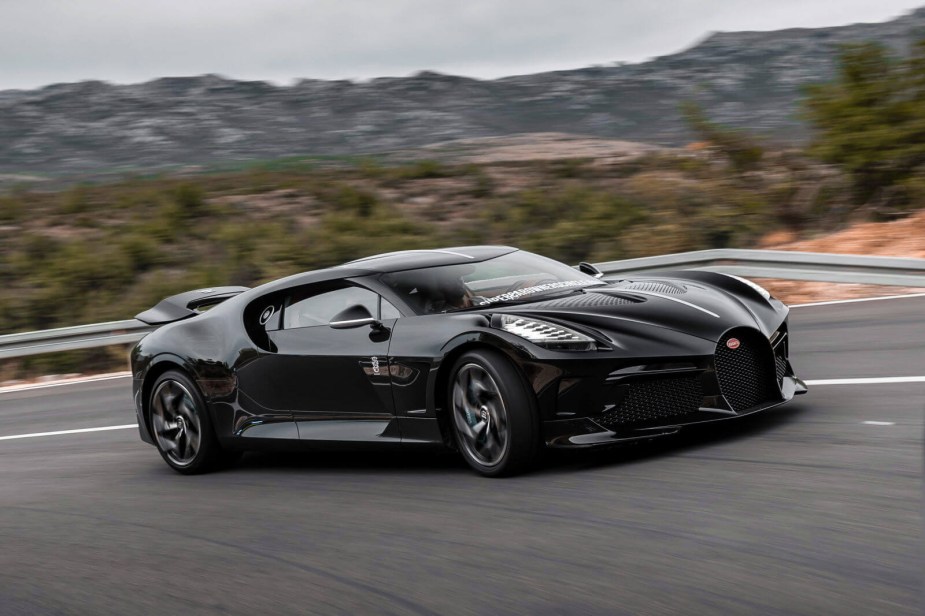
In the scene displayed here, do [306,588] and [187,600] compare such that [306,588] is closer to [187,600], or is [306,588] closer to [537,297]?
[187,600]

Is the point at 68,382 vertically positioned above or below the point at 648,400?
below

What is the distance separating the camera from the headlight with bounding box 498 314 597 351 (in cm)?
536

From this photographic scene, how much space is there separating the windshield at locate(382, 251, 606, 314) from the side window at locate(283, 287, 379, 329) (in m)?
0.15

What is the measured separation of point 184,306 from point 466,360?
Answer: 2810mm

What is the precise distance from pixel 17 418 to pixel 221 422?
4866 mm

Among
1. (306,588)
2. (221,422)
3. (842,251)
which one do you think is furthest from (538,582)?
(842,251)

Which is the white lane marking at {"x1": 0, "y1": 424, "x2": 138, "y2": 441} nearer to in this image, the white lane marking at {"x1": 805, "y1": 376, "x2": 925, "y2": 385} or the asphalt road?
the asphalt road

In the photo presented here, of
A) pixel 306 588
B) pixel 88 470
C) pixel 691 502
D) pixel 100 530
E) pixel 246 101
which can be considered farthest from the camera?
pixel 246 101

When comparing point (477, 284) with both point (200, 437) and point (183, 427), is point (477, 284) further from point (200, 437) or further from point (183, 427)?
point (183, 427)

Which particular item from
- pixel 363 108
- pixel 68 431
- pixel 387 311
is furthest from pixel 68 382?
pixel 363 108

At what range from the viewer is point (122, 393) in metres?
11.4

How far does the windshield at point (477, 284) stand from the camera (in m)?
6.09

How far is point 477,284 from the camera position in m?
6.30

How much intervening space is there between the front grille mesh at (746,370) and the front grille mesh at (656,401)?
16cm
